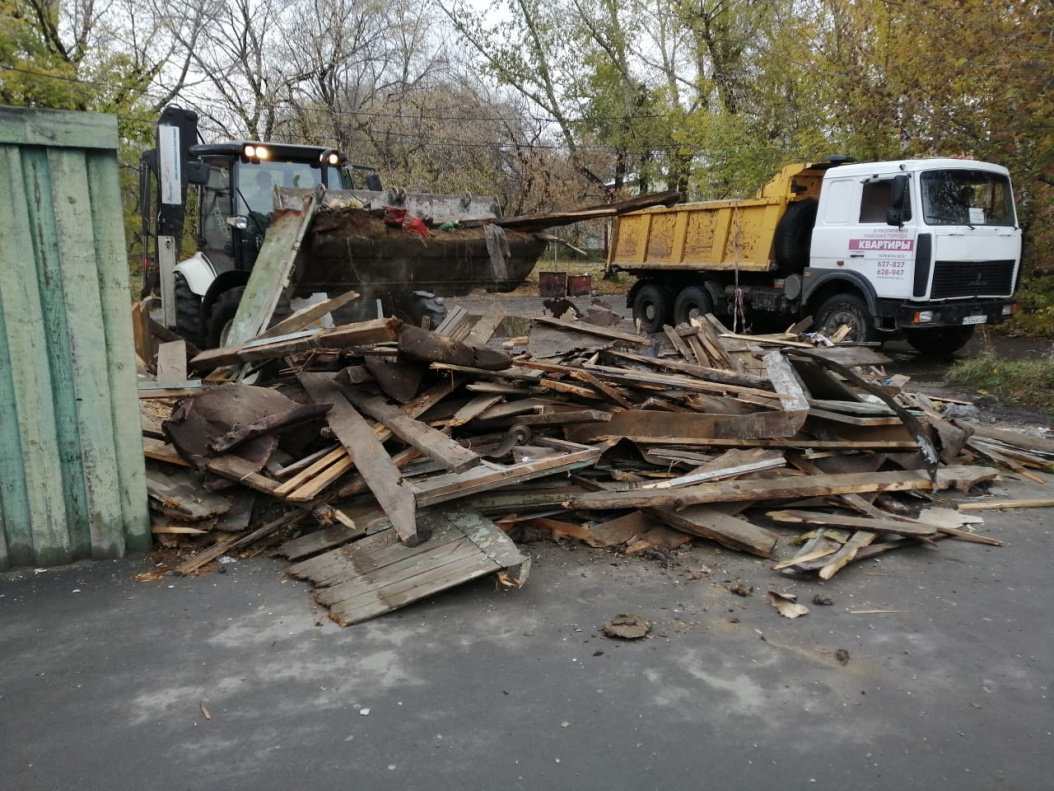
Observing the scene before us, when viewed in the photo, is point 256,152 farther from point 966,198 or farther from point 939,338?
point 939,338

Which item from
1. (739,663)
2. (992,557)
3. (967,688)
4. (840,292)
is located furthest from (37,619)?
(840,292)

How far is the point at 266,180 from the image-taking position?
29.8 feet

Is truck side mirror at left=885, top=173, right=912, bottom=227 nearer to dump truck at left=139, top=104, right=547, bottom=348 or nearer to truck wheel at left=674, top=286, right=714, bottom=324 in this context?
truck wheel at left=674, top=286, right=714, bottom=324

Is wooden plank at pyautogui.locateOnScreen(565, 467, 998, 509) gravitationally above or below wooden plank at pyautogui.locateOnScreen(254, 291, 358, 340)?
below

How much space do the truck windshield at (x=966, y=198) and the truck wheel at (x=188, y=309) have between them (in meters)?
9.83

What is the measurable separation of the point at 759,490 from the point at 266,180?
710 cm

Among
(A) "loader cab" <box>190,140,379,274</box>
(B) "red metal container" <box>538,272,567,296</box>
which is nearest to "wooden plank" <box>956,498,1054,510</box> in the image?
(A) "loader cab" <box>190,140,379,274</box>

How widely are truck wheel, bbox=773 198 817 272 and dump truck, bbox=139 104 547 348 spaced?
6.02 meters

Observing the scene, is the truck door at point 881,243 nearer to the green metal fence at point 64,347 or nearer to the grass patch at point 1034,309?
the grass patch at point 1034,309

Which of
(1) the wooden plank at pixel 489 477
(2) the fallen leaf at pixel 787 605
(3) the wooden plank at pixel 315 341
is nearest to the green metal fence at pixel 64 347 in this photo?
(3) the wooden plank at pixel 315 341

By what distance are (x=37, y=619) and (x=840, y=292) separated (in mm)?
11267

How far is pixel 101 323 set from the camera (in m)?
4.16

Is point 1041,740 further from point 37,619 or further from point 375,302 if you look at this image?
point 375,302

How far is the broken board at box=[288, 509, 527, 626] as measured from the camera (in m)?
3.86
